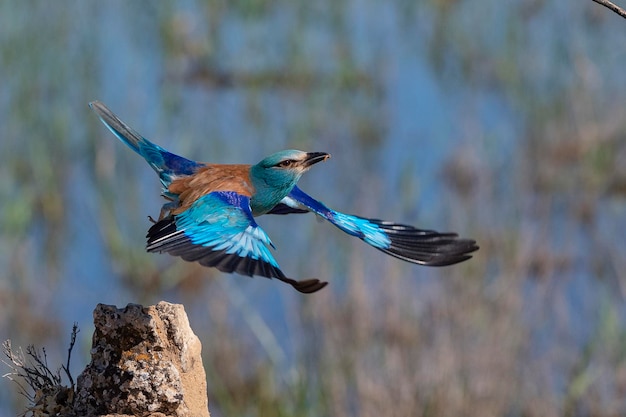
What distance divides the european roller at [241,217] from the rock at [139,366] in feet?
0.59

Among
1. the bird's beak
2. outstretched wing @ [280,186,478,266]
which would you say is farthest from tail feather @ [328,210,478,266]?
the bird's beak

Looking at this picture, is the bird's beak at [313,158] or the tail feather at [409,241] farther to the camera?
the tail feather at [409,241]

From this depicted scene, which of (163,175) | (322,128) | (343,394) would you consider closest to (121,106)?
(322,128)

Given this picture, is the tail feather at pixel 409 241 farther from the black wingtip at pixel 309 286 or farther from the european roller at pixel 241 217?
the black wingtip at pixel 309 286

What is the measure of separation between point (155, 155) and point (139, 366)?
0.84 metres

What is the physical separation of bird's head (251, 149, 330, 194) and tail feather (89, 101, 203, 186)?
0.93 feet

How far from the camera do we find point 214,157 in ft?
27.8

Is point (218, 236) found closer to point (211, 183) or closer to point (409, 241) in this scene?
point (211, 183)

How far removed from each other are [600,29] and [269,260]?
873cm

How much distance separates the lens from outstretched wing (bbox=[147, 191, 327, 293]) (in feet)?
8.87

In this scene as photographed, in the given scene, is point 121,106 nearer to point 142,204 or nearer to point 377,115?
point 142,204

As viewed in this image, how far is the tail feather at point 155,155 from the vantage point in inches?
128

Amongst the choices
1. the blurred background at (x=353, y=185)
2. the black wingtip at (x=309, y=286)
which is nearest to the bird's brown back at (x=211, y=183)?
the black wingtip at (x=309, y=286)

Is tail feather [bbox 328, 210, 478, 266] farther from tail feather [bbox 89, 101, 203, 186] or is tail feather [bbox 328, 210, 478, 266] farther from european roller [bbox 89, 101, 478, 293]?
tail feather [bbox 89, 101, 203, 186]
